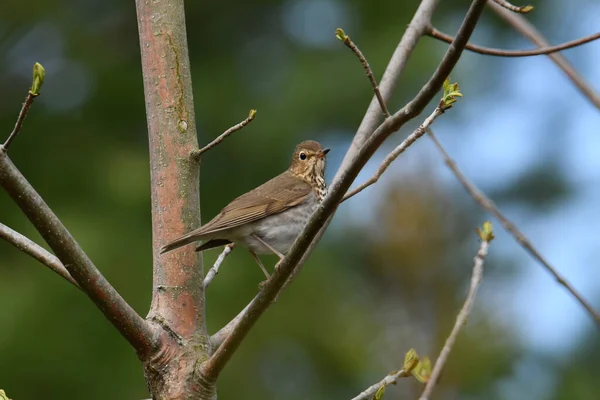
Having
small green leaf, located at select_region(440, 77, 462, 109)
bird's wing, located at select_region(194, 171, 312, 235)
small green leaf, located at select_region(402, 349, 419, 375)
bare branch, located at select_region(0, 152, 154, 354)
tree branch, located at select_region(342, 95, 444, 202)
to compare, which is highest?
bird's wing, located at select_region(194, 171, 312, 235)

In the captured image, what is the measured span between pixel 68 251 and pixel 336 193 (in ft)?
2.10

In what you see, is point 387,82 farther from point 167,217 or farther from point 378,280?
point 378,280

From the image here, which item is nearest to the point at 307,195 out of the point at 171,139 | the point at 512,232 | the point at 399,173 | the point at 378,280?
the point at 171,139

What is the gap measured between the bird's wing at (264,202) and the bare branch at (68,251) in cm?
97

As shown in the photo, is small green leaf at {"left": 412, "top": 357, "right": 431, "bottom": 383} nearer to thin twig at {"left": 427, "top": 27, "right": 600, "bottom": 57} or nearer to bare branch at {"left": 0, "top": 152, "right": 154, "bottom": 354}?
bare branch at {"left": 0, "top": 152, "right": 154, "bottom": 354}

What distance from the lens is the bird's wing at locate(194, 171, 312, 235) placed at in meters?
3.70

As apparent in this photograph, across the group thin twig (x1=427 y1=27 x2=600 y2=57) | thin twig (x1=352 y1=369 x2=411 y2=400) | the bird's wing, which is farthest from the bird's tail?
thin twig (x1=427 y1=27 x2=600 y2=57)

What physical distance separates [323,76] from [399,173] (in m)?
3.63

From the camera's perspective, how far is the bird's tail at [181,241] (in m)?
2.85

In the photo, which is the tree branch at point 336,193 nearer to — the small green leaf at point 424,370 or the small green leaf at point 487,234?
the small green leaf at point 424,370

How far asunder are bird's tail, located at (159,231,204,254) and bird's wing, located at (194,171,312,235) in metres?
0.53

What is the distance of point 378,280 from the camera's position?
23.5ft

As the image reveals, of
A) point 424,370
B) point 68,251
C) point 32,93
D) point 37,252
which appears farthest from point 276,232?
point 32,93

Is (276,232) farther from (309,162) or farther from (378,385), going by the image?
(378,385)
